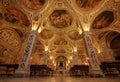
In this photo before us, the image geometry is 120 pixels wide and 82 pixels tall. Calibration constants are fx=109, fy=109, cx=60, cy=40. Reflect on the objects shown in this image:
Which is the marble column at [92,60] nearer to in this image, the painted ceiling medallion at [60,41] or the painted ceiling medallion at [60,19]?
the painted ceiling medallion at [60,19]

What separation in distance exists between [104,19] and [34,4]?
9.52 metres

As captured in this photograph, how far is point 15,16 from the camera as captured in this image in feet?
47.9

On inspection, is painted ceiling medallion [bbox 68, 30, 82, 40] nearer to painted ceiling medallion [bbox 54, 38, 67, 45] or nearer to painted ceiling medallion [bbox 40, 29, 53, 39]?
painted ceiling medallion [bbox 54, 38, 67, 45]

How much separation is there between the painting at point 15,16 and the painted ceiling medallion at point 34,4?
1.49 metres

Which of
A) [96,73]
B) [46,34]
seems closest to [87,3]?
[96,73]

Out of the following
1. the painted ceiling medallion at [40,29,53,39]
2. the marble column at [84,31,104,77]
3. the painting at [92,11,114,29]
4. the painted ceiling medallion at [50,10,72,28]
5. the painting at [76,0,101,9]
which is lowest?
the marble column at [84,31,104,77]

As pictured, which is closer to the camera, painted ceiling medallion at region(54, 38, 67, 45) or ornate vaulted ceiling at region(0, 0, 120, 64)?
ornate vaulted ceiling at region(0, 0, 120, 64)

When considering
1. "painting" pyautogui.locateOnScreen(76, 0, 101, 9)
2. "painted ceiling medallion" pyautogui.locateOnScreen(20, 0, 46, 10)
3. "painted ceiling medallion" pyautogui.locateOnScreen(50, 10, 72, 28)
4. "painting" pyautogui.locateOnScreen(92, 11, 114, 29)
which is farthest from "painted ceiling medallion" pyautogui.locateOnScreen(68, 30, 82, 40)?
"painted ceiling medallion" pyautogui.locateOnScreen(20, 0, 46, 10)

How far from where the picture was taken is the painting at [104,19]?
1428 centimetres

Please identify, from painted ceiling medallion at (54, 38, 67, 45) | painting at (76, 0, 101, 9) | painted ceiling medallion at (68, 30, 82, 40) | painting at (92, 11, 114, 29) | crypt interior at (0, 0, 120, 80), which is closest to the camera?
crypt interior at (0, 0, 120, 80)

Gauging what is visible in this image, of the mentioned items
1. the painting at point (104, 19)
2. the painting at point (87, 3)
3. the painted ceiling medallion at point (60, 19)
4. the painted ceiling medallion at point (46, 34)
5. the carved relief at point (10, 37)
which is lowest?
the carved relief at point (10, 37)

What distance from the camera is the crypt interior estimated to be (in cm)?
1145

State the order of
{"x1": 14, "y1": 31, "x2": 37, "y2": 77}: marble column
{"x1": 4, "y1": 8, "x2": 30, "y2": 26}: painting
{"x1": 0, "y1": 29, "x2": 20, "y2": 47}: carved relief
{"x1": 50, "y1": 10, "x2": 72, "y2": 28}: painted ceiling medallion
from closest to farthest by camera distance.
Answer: {"x1": 14, "y1": 31, "x2": 37, "y2": 77}: marble column < {"x1": 4, "y1": 8, "x2": 30, "y2": 26}: painting < {"x1": 50, "y1": 10, "x2": 72, "y2": 28}: painted ceiling medallion < {"x1": 0, "y1": 29, "x2": 20, "y2": 47}: carved relief

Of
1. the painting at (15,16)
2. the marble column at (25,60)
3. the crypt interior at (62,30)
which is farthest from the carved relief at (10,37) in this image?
the marble column at (25,60)
